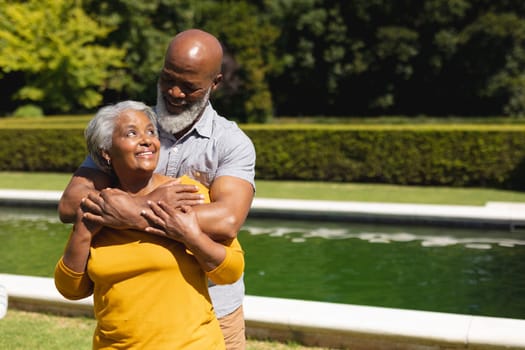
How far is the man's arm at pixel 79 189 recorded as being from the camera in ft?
7.04

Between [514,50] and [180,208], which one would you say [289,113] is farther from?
[180,208]

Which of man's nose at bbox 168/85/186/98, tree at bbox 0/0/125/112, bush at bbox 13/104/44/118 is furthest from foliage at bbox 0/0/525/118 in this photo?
man's nose at bbox 168/85/186/98

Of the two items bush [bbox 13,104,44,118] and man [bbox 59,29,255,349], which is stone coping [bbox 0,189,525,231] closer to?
man [bbox 59,29,255,349]

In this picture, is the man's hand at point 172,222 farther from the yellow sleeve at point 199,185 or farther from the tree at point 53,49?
the tree at point 53,49

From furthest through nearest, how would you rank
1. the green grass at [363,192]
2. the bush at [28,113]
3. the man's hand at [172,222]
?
1. the bush at [28,113]
2. the green grass at [363,192]
3. the man's hand at [172,222]

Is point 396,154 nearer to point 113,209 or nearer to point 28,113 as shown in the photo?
point 113,209

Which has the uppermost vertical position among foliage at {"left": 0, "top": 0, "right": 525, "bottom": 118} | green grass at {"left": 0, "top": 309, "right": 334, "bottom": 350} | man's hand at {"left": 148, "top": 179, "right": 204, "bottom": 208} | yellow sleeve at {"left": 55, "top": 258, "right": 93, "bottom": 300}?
man's hand at {"left": 148, "top": 179, "right": 204, "bottom": 208}

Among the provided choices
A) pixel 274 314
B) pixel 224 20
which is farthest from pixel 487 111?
pixel 274 314

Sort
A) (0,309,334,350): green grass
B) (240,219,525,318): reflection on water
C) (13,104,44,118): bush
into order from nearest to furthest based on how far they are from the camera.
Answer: (0,309,334,350): green grass, (240,219,525,318): reflection on water, (13,104,44,118): bush

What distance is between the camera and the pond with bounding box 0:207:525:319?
284 inches

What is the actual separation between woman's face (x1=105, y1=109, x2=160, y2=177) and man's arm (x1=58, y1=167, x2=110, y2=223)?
0.28 feet

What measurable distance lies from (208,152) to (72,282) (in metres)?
0.59

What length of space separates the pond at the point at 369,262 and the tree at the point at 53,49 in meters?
16.2

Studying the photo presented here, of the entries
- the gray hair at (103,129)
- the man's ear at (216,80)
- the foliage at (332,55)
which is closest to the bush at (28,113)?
the foliage at (332,55)
